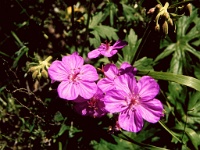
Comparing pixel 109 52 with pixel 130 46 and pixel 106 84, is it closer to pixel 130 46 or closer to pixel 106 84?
pixel 106 84

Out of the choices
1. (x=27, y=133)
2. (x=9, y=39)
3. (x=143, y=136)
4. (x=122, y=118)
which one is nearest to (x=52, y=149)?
(x=27, y=133)

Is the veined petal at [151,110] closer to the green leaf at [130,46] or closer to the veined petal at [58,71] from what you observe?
the veined petal at [58,71]

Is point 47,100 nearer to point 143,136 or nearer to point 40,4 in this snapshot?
point 143,136

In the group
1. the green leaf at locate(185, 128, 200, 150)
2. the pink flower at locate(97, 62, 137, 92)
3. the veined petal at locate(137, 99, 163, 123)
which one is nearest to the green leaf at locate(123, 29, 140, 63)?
the pink flower at locate(97, 62, 137, 92)

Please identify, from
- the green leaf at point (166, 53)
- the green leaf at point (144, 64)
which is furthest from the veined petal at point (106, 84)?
the green leaf at point (166, 53)

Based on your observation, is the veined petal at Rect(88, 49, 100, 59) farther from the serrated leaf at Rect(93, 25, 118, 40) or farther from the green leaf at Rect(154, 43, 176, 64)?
the green leaf at Rect(154, 43, 176, 64)

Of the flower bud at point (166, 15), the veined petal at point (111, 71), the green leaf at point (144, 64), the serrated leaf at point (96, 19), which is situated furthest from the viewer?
the serrated leaf at point (96, 19)

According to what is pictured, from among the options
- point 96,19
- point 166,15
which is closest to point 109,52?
point 166,15
